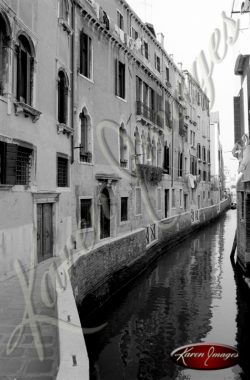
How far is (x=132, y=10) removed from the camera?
17.2m

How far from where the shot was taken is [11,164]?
8234mm

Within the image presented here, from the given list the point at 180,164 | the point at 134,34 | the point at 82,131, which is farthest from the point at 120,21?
the point at 180,164

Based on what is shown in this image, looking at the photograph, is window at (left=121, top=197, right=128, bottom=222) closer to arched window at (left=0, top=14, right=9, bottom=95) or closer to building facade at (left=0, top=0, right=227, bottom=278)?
building facade at (left=0, top=0, right=227, bottom=278)

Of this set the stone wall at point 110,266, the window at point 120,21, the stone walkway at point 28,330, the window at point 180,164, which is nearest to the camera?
the stone walkway at point 28,330

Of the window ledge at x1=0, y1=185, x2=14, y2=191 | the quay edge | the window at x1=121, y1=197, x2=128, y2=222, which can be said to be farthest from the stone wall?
the window ledge at x1=0, y1=185, x2=14, y2=191

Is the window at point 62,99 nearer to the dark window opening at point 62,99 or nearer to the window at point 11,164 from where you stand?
the dark window opening at point 62,99

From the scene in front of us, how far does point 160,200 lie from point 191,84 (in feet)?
41.0

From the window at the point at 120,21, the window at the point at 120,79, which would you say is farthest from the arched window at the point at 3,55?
the window at the point at 120,21

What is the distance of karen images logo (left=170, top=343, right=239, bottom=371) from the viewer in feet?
23.4

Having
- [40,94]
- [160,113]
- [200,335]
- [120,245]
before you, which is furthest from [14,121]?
[160,113]

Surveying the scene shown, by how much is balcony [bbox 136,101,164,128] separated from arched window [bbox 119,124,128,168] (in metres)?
1.72

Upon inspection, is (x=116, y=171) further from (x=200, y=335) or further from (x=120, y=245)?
(x=200, y=335)

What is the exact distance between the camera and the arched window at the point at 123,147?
16.6 m

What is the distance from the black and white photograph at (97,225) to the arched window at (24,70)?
1.1 inches
